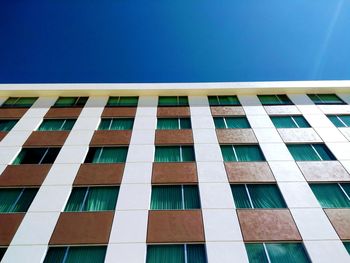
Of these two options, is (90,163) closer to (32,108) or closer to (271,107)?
(32,108)

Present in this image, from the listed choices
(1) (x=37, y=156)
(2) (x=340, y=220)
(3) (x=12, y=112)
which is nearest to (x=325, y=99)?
(2) (x=340, y=220)

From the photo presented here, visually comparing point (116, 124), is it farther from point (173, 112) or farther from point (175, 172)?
point (175, 172)

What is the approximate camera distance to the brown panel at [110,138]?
15.7 m

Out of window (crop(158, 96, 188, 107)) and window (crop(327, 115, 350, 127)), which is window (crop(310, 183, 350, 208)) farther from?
window (crop(158, 96, 188, 107))

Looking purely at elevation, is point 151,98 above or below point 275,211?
above

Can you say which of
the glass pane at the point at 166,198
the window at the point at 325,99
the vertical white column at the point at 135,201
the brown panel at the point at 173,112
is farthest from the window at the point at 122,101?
the window at the point at 325,99

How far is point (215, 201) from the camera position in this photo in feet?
39.1

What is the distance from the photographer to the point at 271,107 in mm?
18500

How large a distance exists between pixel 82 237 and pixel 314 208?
31.2 ft

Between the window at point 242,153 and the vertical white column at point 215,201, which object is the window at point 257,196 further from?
the window at point 242,153

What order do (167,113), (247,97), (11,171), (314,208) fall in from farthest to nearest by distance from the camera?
(247,97), (167,113), (11,171), (314,208)

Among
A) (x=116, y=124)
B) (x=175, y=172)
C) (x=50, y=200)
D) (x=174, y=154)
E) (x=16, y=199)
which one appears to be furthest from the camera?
(x=116, y=124)

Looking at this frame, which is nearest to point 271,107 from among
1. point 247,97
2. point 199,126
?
point 247,97

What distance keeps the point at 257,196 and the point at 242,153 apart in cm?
309
